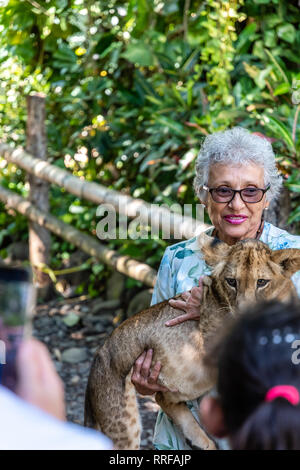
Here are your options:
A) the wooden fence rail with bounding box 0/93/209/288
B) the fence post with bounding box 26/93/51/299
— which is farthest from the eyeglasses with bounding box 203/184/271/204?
the fence post with bounding box 26/93/51/299

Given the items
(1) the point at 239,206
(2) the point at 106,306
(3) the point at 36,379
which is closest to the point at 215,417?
(3) the point at 36,379

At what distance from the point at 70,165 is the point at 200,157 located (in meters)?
4.86

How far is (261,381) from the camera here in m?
0.99

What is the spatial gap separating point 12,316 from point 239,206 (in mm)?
1381

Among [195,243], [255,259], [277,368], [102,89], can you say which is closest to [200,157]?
[195,243]

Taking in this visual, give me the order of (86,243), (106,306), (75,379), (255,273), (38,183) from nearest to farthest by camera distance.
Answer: (255,273), (75,379), (86,243), (106,306), (38,183)

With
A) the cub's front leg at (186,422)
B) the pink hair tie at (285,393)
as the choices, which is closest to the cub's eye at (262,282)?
the cub's front leg at (186,422)

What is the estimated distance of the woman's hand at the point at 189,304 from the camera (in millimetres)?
2166

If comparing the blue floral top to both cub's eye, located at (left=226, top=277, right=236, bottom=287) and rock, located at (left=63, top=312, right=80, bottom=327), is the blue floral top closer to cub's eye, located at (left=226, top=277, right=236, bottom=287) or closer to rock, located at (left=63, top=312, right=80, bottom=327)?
cub's eye, located at (left=226, top=277, right=236, bottom=287)

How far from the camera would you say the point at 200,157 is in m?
2.41

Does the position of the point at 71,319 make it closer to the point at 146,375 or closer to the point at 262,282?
the point at 146,375

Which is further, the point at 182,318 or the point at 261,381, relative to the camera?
the point at 182,318

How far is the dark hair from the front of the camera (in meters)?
0.96

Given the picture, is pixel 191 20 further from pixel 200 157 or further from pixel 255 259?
pixel 255 259
